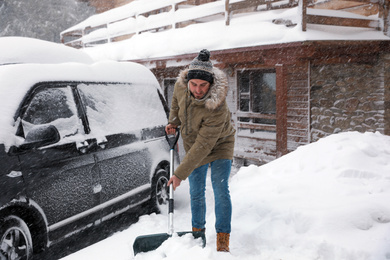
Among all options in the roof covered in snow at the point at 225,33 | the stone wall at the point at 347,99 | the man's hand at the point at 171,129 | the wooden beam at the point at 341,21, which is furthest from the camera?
the stone wall at the point at 347,99

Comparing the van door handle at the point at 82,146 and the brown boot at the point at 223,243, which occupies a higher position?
the van door handle at the point at 82,146

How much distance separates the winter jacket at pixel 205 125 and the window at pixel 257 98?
5.88 metres

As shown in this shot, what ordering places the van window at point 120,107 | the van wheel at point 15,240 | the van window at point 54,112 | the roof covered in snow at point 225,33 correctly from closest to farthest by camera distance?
the van wheel at point 15,240 → the van window at point 54,112 → the van window at point 120,107 → the roof covered in snow at point 225,33

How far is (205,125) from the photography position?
2.98 meters

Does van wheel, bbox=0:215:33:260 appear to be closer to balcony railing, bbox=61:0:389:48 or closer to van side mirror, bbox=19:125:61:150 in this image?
van side mirror, bbox=19:125:61:150

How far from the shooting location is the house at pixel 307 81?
7.30 meters

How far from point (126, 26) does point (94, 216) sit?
9.70m

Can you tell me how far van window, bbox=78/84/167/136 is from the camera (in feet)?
13.3

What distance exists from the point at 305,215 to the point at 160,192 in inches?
90.0

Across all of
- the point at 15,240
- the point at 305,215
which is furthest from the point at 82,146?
the point at 305,215

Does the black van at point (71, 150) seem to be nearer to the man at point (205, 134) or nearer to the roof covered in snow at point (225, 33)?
the man at point (205, 134)

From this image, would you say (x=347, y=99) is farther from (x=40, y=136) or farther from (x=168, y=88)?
(x=40, y=136)

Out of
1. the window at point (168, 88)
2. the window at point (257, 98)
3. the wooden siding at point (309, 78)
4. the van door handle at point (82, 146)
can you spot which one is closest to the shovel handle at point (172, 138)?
the van door handle at point (82, 146)

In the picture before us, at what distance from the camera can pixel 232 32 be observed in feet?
26.8
